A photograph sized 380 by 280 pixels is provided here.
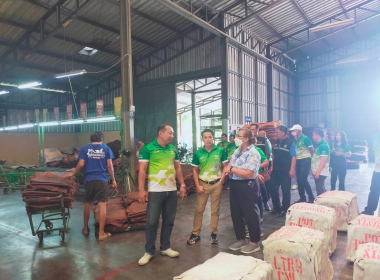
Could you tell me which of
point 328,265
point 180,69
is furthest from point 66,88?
point 328,265

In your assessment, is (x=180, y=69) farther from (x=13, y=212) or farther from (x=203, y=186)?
(x=203, y=186)

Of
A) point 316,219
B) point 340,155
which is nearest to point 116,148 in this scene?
point 340,155

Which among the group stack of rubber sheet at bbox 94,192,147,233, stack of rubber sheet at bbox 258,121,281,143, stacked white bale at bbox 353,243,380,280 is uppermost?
stack of rubber sheet at bbox 258,121,281,143

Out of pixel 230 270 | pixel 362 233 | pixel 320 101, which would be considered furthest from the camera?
pixel 320 101

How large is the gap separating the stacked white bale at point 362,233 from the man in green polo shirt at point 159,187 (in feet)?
7.00

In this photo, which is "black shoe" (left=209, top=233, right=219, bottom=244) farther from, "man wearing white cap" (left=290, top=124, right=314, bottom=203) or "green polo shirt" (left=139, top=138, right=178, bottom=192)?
"man wearing white cap" (left=290, top=124, right=314, bottom=203)

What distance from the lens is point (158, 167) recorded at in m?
3.53

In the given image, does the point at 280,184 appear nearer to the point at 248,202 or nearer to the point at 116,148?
the point at 248,202

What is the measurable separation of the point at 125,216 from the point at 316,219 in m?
3.02

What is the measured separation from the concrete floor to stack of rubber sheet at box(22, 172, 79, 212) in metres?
0.61

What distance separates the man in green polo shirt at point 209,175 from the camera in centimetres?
394

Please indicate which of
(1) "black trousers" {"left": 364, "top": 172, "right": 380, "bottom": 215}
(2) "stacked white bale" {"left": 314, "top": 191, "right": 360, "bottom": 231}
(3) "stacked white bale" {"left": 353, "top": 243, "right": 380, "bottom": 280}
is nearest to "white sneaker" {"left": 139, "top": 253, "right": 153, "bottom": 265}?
(3) "stacked white bale" {"left": 353, "top": 243, "right": 380, "bottom": 280}

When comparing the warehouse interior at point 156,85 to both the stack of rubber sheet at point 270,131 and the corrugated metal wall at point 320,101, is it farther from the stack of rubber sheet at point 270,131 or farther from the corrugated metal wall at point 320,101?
the stack of rubber sheet at point 270,131

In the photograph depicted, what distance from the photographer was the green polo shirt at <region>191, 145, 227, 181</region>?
3947mm
